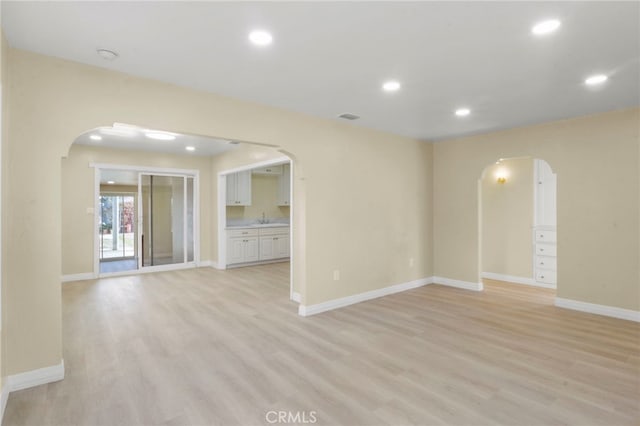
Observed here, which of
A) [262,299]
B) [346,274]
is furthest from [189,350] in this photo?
[346,274]

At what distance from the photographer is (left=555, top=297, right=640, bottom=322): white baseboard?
3.97m

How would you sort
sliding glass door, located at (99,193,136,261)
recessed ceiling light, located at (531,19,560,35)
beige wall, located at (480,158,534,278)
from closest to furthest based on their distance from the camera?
1. recessed ceiling light, located at (531,19,560,35)
2. beige wall, located at (480,158,534,278)
3. sliding glass door, located at (99,193,136,261)

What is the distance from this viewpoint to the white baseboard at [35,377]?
2.47 m

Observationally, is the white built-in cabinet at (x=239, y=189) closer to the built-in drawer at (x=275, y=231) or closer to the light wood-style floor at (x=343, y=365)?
the built-in drawer at (x=275, y=231)

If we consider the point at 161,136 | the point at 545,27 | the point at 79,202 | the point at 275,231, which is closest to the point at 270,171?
the point at 275,231

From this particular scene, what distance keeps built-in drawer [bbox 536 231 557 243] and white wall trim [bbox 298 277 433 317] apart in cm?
195

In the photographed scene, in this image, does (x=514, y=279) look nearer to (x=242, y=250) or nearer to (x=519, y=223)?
(x=519, y=223)

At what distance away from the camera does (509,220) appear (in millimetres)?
6164

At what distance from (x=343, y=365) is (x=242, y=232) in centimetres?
534

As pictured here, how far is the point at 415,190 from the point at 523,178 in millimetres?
2030

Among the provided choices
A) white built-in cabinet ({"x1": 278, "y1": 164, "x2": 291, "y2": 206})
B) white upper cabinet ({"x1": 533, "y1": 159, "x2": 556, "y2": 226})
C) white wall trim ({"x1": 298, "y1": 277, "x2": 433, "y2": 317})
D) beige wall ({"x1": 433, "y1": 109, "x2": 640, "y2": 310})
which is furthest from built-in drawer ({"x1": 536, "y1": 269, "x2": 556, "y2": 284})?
white built-in cabinet ({"x1": 278, "y1": 164, "x2": 291, "y2": 206})

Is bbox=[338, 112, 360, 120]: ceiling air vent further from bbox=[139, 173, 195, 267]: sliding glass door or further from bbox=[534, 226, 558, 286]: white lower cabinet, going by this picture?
bbox=[139, 173, 195, 267]: sliding glass door

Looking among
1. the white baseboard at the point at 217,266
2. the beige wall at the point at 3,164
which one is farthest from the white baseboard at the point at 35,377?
the white baseboard at the point at 217,266

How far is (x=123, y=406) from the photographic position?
91.0 inches
